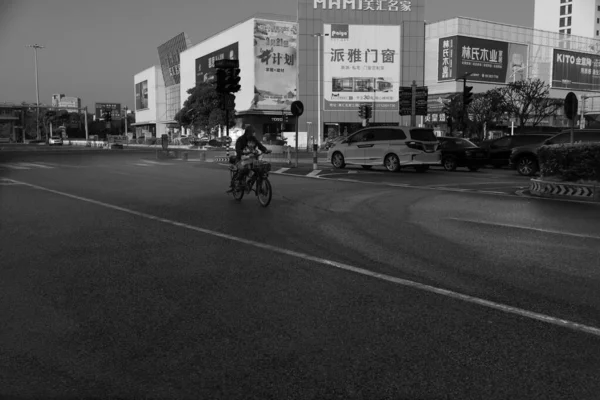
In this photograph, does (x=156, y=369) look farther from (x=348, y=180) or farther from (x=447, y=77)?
(x=447, y=77)

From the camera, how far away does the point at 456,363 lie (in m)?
3.54

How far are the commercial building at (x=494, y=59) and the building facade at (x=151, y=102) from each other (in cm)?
5560

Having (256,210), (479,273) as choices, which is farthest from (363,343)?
(256,210)

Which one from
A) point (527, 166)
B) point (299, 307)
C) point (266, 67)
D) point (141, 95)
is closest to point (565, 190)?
point (527, 166)

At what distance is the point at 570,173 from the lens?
13.6 m

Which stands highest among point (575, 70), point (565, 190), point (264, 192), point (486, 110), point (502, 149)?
point (575, 70)

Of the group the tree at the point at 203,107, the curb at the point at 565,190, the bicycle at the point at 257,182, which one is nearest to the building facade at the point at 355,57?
the tree at the point at 203,107

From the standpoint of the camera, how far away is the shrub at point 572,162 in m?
13.1

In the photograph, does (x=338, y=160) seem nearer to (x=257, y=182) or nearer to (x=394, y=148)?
(x=394, y=148)

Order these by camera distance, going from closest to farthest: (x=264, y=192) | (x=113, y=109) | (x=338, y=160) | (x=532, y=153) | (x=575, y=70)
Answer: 1. (x=264, y=192)
2. (x=532, y=153)
3. (x=338, y=160)
4. (x=575, y=70)
5. (x=113, y=109)

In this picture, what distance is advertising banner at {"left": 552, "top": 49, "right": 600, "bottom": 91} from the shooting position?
280 feet

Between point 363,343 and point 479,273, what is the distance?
240cm

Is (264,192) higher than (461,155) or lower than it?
lower

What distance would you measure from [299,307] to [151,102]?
127461 millimetres
